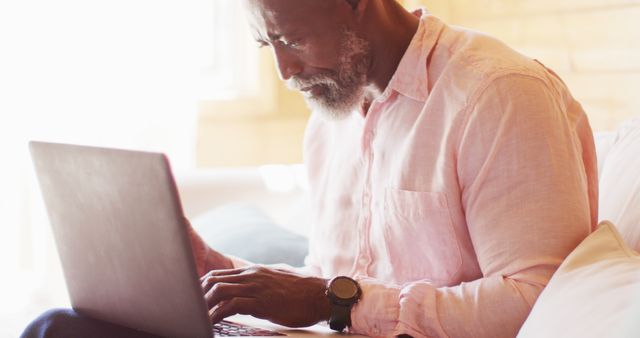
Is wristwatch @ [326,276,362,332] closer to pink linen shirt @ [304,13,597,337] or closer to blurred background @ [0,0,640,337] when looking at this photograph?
pink linen shirt @ [304,13,597,337]

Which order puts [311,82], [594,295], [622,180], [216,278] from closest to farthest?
[594,295]
[216,278]
[622,180]
[311,82]

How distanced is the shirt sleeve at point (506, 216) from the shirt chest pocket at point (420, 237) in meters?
0.05

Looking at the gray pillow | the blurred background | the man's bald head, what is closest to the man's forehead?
the man's bald head

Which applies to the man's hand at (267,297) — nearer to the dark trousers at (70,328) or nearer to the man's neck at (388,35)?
the dark trousers at (70,328)

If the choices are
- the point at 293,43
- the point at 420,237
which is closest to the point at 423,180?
the point at 420,237

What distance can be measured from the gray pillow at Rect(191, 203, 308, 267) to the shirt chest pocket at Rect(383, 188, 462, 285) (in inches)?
20.9

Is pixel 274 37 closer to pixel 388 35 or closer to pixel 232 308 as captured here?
pixel 388 35

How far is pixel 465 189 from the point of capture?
1.25 metres

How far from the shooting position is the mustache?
1.44 m

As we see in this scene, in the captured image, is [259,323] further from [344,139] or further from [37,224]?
[37,224]

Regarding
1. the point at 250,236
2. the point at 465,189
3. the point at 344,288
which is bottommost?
the point at 250,236

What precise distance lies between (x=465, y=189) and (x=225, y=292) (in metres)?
0.33

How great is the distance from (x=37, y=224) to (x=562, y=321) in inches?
74.8

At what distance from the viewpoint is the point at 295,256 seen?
1891 mm
